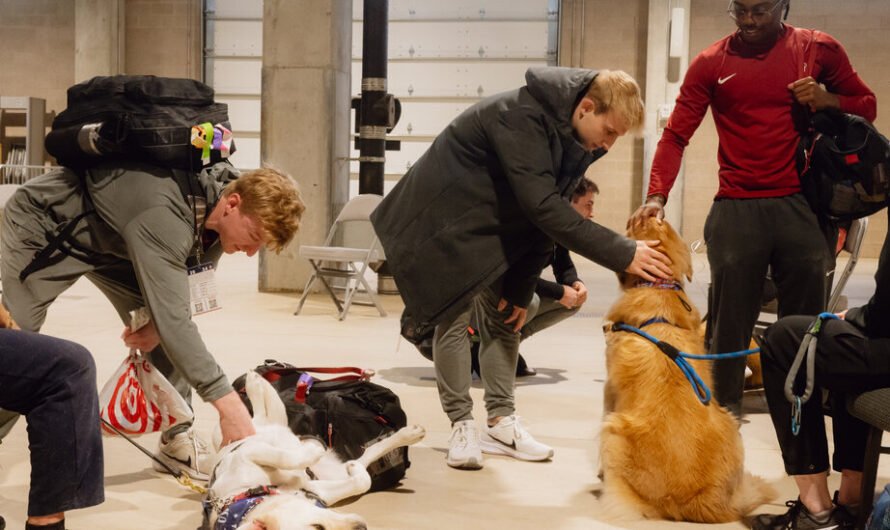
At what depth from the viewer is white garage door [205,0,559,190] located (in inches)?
580

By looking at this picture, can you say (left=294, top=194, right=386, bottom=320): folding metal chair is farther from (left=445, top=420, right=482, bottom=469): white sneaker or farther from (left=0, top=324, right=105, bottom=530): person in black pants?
(left=0, top=324, right=105, bottom=530): person in black pants

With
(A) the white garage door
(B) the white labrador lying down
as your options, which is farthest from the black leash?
(A) the white garage door

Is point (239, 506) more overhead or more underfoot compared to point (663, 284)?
more underfoot

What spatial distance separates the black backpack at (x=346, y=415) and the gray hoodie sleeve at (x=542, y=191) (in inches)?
36.9

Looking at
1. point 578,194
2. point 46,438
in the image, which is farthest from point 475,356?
point 46,438

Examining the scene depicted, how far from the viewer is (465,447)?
363 cm

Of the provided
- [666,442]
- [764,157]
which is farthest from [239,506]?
[764,157]

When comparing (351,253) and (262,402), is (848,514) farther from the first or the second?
(351,253)

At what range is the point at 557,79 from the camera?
9.84 feet

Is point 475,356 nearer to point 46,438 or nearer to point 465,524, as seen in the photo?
point 465,524

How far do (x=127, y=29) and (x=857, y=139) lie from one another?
14.5 metres

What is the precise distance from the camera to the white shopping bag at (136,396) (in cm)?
324

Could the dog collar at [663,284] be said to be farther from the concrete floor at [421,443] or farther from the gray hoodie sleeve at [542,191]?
the concrete floor at [421,443]

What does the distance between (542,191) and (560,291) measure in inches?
83.5
